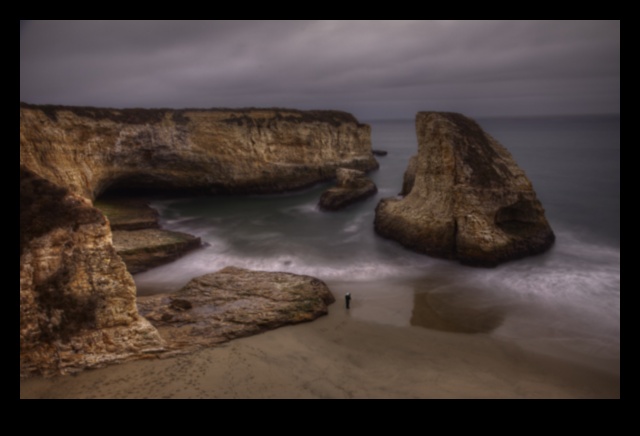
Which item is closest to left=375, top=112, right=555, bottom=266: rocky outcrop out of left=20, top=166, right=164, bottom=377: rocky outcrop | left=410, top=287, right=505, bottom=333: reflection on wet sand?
left=410, top=287, right=505, bottom=333: reflection on wet sand

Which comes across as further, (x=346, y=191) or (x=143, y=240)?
(x=346, y=191)

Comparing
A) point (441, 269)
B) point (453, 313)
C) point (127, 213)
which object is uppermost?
point (127, 213)

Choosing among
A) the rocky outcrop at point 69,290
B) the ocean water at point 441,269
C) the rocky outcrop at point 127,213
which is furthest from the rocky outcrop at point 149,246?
the rocky outcrop at point 69,290

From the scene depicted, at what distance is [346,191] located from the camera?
25047mm

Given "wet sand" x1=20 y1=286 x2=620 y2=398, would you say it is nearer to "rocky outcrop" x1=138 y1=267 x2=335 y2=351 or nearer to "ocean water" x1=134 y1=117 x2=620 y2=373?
"rocky outcrop" x1=138 y1=267 x2=335 y2=351

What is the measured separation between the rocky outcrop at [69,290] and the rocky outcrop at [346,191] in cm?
1692

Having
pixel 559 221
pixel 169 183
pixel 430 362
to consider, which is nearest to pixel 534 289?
pixel 430 362

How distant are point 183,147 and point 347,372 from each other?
22.3 metres

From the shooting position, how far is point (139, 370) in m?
7.71

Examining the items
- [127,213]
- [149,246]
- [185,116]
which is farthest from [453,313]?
[185,116]

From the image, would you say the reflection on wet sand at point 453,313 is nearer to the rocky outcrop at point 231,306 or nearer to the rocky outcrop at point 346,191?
the rocky outcrop at point 231,306

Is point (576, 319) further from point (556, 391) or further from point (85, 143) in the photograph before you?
point (85, 143)

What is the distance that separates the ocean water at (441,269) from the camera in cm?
1078

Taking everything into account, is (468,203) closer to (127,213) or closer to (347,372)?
(347,372)
